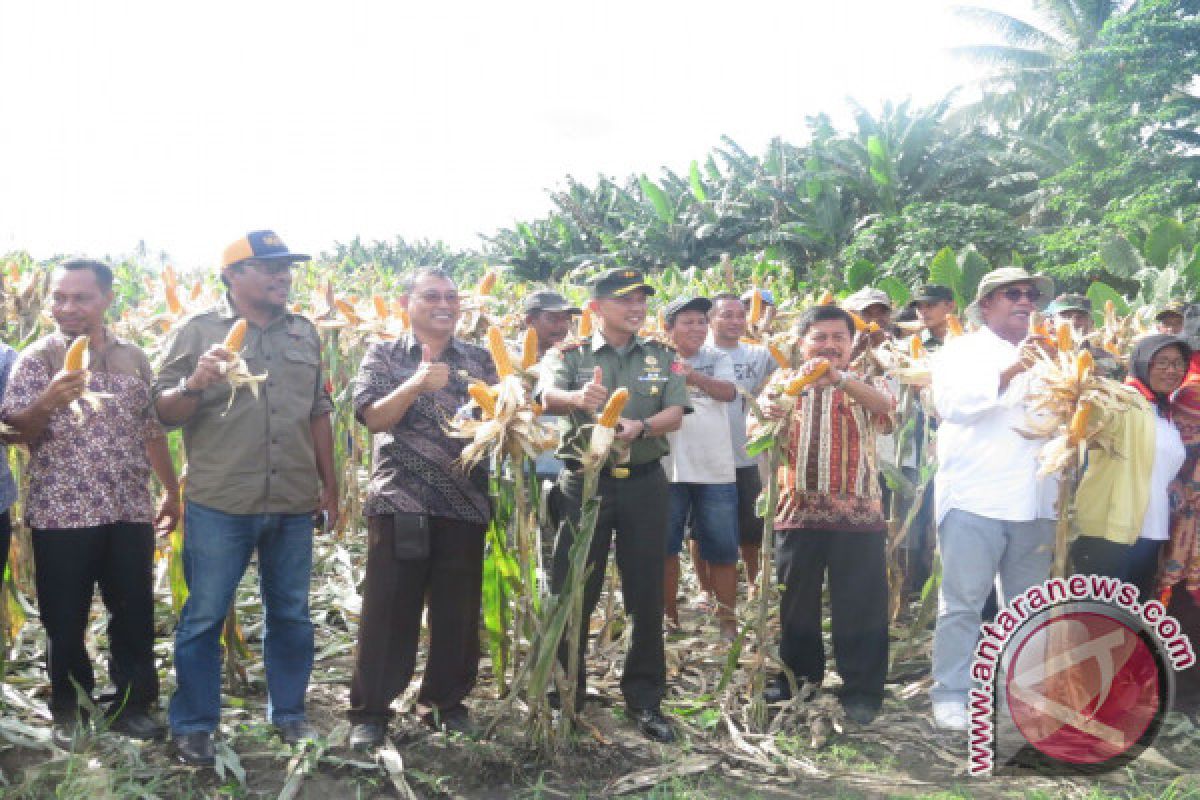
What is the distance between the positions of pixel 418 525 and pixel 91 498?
1.13 meters

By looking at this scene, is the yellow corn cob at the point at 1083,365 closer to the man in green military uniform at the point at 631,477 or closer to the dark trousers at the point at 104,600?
the man in green military uniform at the point at 631,477

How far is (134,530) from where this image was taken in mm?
3273

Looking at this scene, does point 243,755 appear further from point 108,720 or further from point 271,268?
point 271,268

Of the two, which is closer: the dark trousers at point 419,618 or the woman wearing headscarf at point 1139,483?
the dark trousers at point 419,618

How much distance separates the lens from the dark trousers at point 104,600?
315cm

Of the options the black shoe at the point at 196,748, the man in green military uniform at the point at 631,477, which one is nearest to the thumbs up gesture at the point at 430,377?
the man in green military uniform at the point at 631,477

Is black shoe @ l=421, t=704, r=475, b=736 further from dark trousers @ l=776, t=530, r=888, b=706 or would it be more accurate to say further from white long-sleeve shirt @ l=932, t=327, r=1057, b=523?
white long-sleeve shirt @ l=932, t=327, r=1057, b=523

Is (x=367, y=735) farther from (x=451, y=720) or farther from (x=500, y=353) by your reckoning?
(x=500, y=353)

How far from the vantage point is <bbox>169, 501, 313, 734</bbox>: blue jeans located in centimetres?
311

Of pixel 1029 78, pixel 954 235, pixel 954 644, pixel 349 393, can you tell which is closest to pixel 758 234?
pixel 954 235

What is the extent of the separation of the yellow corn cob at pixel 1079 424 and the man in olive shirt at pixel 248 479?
2774mm

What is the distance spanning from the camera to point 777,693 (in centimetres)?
376

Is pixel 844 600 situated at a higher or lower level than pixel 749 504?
lower

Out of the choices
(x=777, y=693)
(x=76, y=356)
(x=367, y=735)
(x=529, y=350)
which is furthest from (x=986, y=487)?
→ (x=76, y=356)
